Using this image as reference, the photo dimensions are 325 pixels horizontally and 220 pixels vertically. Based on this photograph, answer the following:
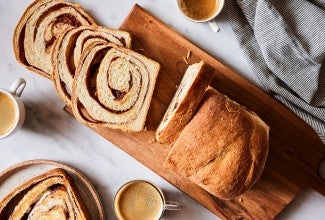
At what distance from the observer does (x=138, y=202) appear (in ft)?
6.70

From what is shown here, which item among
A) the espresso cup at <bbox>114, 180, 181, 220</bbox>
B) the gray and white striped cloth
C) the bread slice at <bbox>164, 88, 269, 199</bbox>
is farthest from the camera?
the espresso cup at <bbox>114, 180, 181, 220</bbox>

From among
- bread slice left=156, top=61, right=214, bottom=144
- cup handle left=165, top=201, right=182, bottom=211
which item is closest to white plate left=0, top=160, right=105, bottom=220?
cup handle left=165, top=201, right=182, bottom=211

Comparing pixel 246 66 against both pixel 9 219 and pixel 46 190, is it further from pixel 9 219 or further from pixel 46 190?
pixel 9 219

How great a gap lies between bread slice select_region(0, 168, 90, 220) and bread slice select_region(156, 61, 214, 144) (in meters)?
0.45

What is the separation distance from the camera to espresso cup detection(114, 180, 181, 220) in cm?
202

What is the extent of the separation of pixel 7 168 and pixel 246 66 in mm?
1015

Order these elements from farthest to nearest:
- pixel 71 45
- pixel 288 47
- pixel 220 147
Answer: pixel 71 45 < pixel 288 47 < pixel 220 147

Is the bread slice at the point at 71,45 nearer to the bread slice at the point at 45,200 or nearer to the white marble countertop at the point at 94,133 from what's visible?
the white marble countertop at the point at 94,133

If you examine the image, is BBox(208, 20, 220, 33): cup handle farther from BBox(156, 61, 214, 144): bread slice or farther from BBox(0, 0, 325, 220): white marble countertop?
BBox(156, 61, 214, 144): bread slice

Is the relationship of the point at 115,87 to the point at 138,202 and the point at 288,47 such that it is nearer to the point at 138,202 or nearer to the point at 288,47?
the point at 138,202

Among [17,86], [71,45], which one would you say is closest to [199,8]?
[71,45]

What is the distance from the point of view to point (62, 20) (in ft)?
6.84

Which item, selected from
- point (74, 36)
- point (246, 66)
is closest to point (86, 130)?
point (74, 36)

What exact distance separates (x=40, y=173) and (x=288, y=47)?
1.07 metres
